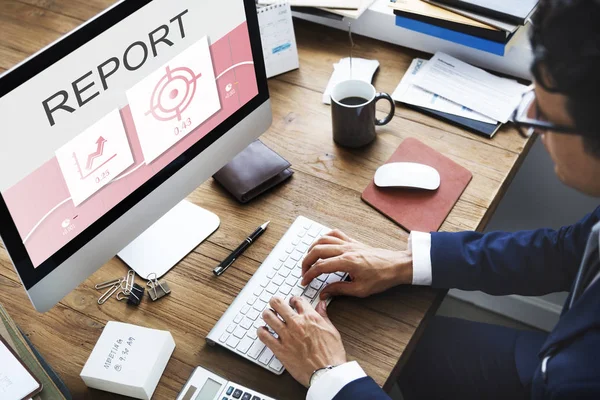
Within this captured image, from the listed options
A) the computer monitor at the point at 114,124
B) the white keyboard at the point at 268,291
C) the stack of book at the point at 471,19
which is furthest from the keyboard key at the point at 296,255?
the stack of book at the point at 471,19

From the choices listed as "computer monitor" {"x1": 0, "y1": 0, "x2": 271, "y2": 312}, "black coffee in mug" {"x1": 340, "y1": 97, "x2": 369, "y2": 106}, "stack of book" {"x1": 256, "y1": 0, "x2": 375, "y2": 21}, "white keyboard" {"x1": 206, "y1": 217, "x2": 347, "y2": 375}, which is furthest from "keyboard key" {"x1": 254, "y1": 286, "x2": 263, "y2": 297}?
"stack of book" {"x1": 256, "y1": 0, "x2": 375, "y2": 21}

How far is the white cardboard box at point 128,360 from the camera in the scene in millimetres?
1015

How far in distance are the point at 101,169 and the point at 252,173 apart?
0.37m

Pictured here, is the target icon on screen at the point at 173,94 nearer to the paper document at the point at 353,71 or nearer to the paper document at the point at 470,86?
the paper document at the point at 353,71

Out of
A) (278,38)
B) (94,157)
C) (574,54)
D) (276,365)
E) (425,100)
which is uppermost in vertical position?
(574,54)

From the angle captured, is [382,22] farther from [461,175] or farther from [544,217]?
[544,217]

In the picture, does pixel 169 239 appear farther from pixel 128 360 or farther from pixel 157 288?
pixel 128 360

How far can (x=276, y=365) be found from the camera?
1054mm

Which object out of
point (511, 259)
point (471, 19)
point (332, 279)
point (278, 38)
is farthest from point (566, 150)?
point (278, 38)

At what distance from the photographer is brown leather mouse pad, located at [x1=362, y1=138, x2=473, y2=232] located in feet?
4.07

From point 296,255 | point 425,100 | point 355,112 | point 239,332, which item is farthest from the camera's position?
point 425,100

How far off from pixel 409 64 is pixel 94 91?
832 mm

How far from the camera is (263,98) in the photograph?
125cm

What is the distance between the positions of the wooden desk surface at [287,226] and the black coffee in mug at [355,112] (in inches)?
1.1
